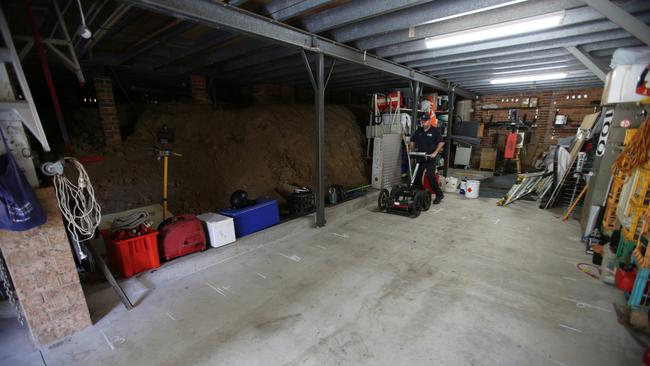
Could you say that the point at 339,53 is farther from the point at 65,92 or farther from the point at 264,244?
the point at 65,92

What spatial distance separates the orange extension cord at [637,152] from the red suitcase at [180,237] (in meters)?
4.26

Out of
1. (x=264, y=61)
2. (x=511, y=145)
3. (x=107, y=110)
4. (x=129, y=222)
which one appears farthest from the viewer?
(x=511, y=145)

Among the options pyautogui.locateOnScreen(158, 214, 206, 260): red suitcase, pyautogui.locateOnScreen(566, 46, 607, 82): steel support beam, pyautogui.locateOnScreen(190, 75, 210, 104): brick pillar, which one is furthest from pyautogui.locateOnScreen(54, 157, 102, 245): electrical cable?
pyautogui.locateOnScreen(566, 46, 607, 82): steel support beam

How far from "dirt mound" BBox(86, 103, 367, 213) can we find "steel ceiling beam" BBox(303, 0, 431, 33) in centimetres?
286

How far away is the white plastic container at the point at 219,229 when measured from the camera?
307cm

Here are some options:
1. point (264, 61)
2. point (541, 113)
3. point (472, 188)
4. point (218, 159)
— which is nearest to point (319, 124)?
point (264, 61)

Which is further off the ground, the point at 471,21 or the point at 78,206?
the point at 471,21

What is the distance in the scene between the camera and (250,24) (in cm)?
276

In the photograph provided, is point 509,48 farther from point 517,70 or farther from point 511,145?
point 511,145

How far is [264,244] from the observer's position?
3523mm

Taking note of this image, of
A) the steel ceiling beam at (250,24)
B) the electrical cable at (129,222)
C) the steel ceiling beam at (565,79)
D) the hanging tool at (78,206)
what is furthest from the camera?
the steel ceiling beam at (565,79)

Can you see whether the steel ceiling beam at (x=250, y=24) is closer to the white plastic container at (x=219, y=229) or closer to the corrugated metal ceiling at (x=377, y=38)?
the corrugated metal ceiling at (x=377, y=38)

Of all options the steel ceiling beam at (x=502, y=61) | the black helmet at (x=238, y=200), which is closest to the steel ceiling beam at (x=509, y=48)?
the steel ceiling beam at (x=502, y=61)

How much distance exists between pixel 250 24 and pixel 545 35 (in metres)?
3.66
